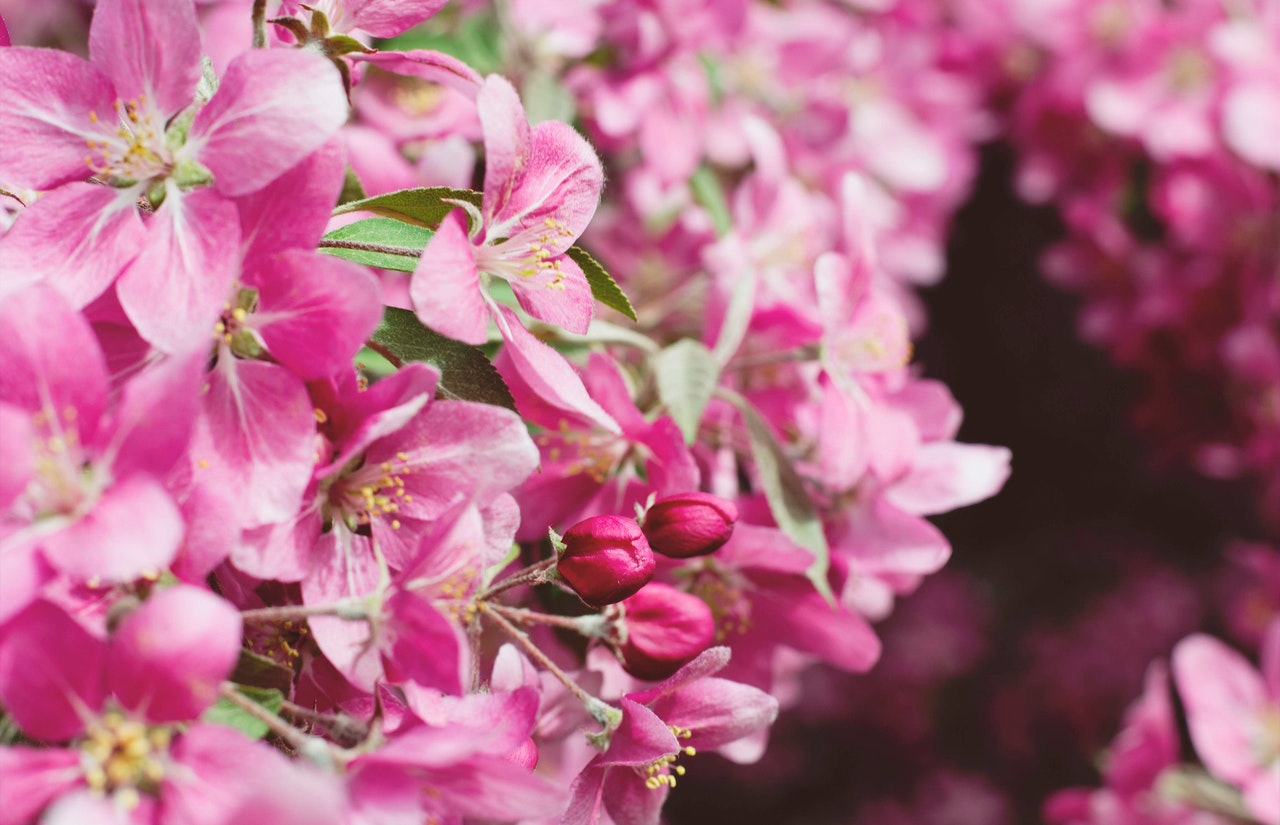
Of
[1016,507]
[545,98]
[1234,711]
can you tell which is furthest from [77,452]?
[1016,507]

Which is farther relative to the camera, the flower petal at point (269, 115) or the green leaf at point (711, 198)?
the green leaf at point (711, 198)

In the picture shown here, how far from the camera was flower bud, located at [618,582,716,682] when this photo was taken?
813mm

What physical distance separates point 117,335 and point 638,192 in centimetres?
90

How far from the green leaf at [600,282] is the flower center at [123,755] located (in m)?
0.45

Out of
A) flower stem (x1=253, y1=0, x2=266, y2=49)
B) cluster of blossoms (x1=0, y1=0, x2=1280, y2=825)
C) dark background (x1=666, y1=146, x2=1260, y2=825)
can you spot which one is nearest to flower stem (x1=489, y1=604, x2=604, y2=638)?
cluster of blossoms (x1=0, y1=0, x2=1280, y2=825)

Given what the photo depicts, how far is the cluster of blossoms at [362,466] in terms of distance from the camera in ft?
1.85

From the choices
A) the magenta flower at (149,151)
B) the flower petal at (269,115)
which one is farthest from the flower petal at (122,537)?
the flower petal at (269,115)

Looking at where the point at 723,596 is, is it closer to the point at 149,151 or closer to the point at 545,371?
the point at 545,371

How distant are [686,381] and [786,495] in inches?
5.6

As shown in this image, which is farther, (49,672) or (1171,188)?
(1171,188)

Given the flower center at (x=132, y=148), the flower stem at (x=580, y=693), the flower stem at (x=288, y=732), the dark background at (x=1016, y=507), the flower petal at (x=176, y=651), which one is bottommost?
the dark background at (x=1016, y=507)

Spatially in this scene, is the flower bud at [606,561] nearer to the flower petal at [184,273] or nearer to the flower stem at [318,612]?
the flower stem at [318,612]

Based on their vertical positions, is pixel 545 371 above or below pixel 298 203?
below

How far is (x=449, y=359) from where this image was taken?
0.78m
